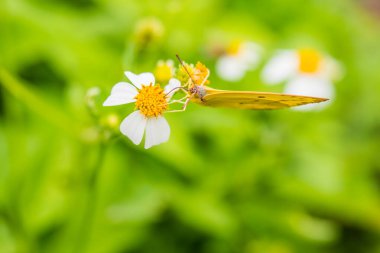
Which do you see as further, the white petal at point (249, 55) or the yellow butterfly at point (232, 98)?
the white petal at point (249, 55)

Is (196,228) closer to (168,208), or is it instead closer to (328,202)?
(168,208)

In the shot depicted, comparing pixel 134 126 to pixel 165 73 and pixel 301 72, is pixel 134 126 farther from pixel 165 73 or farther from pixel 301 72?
pixel 301 72

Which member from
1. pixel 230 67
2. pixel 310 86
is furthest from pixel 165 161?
pixel 310 86

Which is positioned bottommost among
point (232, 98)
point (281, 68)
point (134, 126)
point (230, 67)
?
point (134, 126)

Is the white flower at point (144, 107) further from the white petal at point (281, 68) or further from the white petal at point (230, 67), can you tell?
the white petal at point (281, 68)

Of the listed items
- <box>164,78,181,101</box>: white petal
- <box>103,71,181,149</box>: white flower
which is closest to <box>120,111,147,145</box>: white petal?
<box>103,71,181,149</box>: white flower

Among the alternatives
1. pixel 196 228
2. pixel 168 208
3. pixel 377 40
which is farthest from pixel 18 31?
pixel 377 40

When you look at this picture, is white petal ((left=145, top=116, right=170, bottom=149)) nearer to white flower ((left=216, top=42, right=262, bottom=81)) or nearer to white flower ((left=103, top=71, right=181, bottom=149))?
white flower ((left=103, top=71, right=181, bottom=149))

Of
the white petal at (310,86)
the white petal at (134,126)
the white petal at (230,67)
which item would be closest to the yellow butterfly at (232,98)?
the white petal at (134,126)
